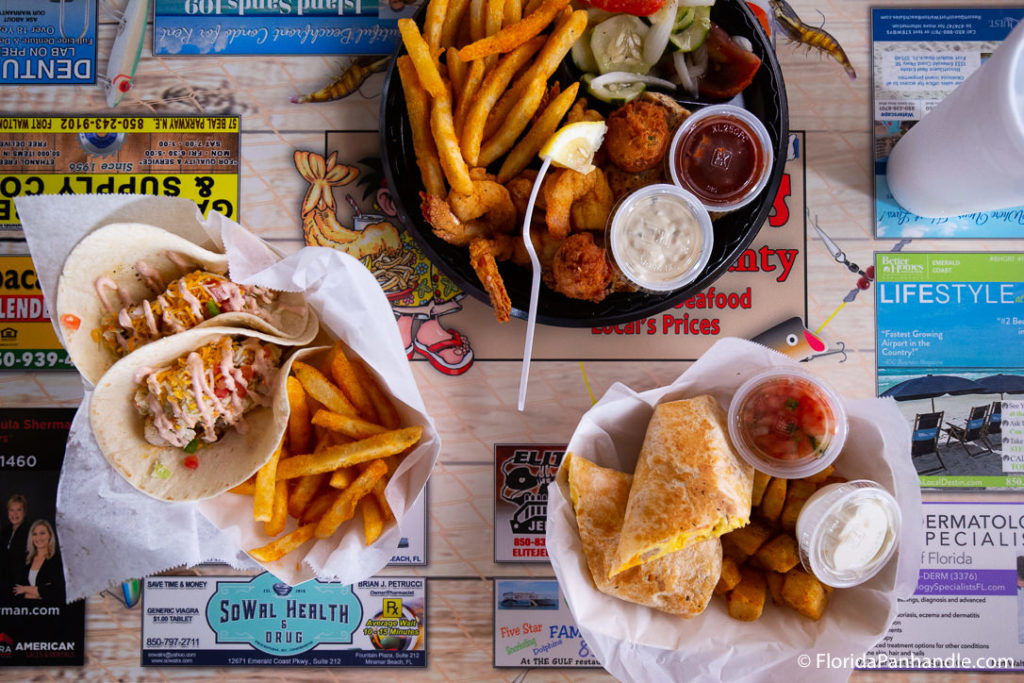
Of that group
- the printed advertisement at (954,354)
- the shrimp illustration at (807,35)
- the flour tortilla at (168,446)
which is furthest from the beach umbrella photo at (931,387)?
the flour tortilla at (168,446)

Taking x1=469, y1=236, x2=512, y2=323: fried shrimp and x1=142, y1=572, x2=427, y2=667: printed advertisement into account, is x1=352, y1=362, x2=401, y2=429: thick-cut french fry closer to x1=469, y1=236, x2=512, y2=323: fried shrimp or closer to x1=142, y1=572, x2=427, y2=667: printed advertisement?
x1=469, y1=236, x2=512, y2=323: fried shrimp

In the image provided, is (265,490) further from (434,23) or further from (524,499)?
(434,23)

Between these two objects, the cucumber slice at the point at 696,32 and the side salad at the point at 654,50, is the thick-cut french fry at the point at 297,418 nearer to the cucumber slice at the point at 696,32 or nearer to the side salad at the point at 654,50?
the side salad at the point at 654,50

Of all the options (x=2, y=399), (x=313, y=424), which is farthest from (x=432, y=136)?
(x=2, y=399)

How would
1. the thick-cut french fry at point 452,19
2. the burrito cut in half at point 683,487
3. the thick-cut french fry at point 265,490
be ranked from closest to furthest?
the burrito cut in half at point 683,487, the thick-cut french fry at point 265,490, the thick-cut french fry at point 452,19

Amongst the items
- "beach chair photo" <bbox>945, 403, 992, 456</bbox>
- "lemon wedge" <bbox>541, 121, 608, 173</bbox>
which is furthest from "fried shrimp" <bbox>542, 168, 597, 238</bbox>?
"beach chair photo" <bbox>945, 403, 992, 456</bbox>

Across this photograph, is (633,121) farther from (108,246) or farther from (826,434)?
(108,246)
